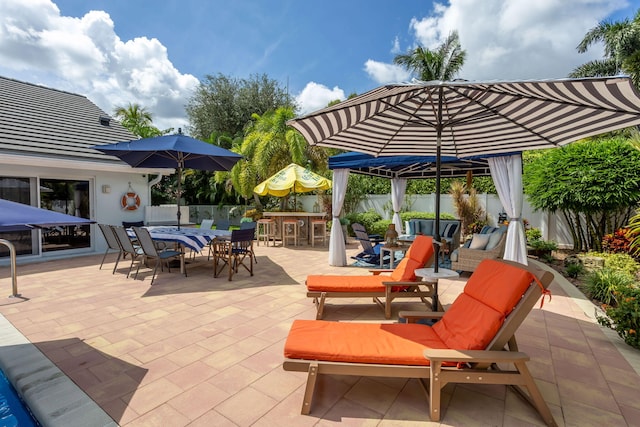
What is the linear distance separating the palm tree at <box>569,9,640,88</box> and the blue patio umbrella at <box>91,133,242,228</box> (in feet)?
71.3

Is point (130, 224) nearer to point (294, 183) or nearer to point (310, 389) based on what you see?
point (294, 183)

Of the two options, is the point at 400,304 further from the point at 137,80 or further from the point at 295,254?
the point at 137,80

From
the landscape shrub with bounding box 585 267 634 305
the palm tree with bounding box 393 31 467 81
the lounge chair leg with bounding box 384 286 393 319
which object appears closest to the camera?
the lounge chair leg with bounding box 384 286 393 319

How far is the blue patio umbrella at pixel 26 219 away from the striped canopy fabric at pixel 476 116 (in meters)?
2.66

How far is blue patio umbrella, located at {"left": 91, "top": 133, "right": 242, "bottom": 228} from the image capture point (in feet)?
21.0

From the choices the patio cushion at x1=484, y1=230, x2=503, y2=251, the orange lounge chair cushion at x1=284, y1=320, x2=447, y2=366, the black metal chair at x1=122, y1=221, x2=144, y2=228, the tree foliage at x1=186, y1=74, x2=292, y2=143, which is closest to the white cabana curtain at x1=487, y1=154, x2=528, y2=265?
the patio cushion at x1=484, y1=230, x2=503, y2=251

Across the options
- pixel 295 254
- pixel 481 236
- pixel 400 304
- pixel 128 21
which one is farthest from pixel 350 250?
pixel 128 21

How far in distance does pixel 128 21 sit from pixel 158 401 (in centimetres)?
1249

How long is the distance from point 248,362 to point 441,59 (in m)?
21.7

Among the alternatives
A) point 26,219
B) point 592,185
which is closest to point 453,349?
point 26,219

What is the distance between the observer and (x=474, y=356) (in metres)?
2.18

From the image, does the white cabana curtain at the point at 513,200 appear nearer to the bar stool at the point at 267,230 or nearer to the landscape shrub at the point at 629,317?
the landscape shrub at the point at 629,317

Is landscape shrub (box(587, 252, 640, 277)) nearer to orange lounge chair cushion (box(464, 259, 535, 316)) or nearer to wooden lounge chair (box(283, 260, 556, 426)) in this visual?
orange lounge chair cushion (box(464, 259, 535, 316))

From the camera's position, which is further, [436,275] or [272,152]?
[272,152]
